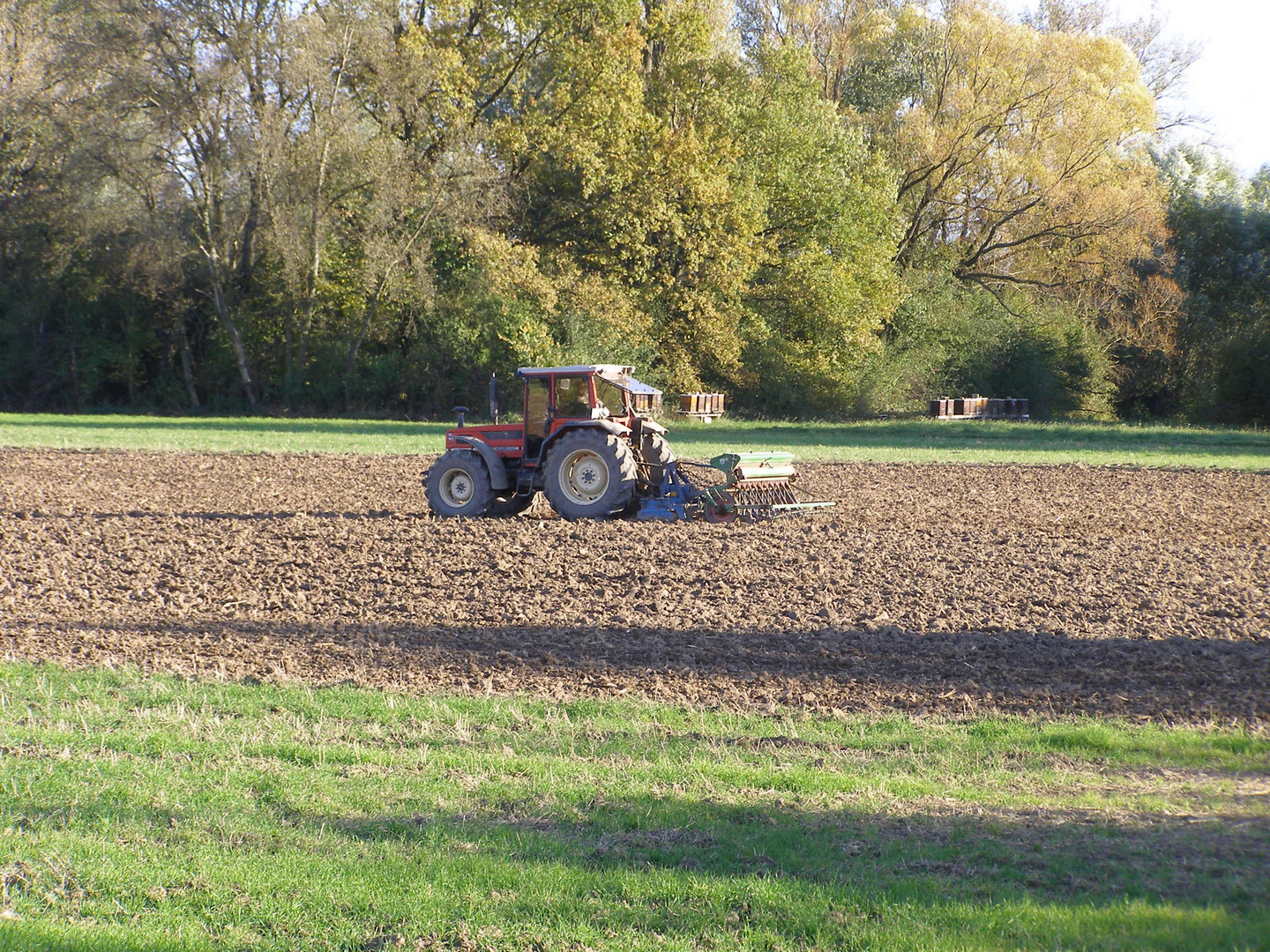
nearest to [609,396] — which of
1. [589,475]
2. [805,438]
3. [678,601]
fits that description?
[589,475]

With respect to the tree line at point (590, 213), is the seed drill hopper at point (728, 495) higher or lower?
lower

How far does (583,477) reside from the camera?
49.9ft

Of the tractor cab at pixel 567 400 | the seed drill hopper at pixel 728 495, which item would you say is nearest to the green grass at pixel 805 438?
the seed drill hopper at pixel 728 495

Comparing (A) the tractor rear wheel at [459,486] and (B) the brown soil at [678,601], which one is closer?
(B) the brown soil at [678,601]

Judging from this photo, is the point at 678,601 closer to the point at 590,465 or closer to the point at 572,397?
the point at 590,465

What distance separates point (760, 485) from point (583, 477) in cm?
255

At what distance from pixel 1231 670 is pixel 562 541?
24.1ft

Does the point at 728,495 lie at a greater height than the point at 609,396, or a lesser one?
lesser

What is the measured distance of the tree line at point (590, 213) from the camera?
37812mm

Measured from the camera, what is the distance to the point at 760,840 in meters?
5.18

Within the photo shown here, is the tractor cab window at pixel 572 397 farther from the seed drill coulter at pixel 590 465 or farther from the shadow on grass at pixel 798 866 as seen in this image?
the shadow on grass at pixel 798 866

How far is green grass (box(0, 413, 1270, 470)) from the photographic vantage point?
2744cm

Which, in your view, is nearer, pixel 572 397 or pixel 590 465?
pixel 590 465

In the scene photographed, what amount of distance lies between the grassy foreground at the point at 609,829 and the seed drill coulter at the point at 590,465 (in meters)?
7.65
